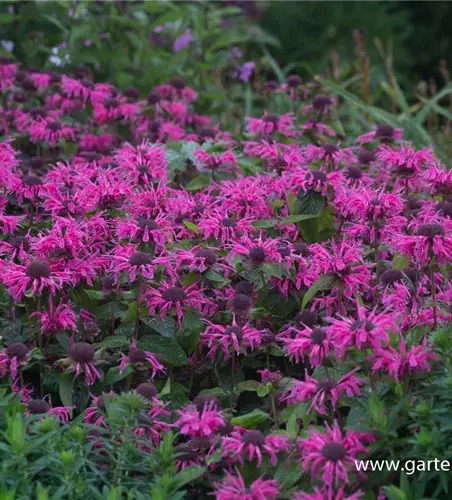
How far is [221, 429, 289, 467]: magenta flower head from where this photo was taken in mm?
1681

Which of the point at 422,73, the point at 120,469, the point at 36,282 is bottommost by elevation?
the point at 422,73

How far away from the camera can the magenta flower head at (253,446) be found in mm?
1681

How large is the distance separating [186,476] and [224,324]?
0.56m

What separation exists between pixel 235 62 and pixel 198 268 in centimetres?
270

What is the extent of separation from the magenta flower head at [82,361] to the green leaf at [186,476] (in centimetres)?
35

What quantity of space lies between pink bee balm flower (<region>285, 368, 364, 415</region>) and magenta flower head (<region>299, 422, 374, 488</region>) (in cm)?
5

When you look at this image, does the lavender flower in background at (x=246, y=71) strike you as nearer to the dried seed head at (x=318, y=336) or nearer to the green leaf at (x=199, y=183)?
the green leaf at (x=199, y=183)

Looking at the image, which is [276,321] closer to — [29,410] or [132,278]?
[132,278]

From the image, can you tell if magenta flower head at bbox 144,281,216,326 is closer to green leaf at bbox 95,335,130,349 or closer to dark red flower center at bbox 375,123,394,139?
green leaf at bbox 95,335,130,349

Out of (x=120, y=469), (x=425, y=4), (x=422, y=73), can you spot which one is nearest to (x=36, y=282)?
(x=120, y=469)

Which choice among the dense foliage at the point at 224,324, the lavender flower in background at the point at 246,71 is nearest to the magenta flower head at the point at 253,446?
the dense foliage at the point at 224,324

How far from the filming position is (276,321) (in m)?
2.23

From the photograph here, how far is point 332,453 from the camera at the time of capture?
62.5 inches

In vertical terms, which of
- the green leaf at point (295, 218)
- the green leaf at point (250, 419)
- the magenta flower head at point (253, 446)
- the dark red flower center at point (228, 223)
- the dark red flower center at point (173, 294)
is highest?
the dark red flower center at point (228, 223)
